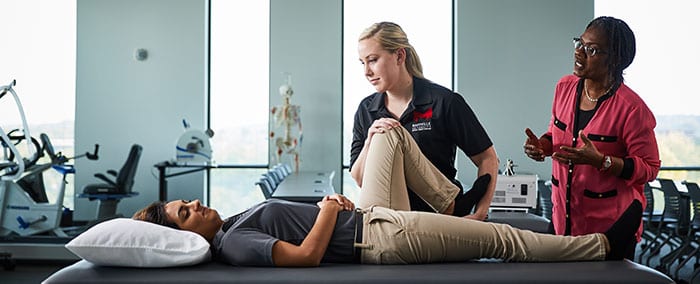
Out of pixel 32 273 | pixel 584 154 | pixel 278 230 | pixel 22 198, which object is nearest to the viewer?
pixel 584 154

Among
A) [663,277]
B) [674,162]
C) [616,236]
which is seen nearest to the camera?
[663,277]

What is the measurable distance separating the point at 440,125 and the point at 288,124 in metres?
4.93

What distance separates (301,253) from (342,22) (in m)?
5.85

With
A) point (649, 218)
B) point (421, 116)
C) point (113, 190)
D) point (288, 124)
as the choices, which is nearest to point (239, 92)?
point (288, 124)

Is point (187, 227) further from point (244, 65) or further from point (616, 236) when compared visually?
point (244, 65)

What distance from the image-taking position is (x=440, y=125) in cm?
252

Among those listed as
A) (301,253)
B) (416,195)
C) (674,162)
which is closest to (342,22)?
(674,162)

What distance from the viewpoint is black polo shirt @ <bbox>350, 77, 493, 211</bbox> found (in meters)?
2.50

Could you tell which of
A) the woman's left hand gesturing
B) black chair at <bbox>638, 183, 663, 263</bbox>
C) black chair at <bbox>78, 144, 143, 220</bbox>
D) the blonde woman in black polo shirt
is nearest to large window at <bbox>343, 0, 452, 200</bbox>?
black chair at <bbox>78, 144, 143, 220</bbox>

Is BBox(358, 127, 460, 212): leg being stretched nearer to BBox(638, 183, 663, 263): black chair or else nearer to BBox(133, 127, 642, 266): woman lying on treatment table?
BBox(133, 127, 642, 266): woman lying on treatment table

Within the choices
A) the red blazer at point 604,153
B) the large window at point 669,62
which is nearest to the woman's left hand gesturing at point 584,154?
the red blazer at point 604,153

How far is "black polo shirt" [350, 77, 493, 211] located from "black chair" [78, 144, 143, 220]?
4.90 metres

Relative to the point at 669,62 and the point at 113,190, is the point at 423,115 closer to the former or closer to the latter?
the point at 113,190

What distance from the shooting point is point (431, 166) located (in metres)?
2.48
